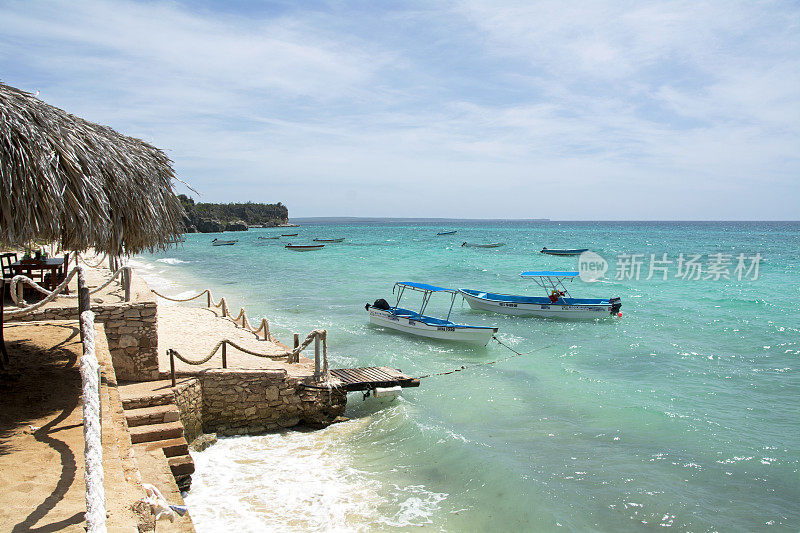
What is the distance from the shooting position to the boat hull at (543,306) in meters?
21.6

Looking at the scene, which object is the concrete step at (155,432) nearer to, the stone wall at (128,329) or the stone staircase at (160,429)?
the stone staircase at (160,429)

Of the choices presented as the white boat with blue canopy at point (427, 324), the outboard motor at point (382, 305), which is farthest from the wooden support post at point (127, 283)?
the outboard motor at point (382, 305)

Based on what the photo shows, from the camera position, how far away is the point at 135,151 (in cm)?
702

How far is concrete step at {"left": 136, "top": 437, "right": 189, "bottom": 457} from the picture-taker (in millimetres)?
7215

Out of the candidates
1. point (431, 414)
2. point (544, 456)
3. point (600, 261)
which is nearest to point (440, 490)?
point (544, 456)

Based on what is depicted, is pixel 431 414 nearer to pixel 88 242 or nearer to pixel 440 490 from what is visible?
pixel 440 490

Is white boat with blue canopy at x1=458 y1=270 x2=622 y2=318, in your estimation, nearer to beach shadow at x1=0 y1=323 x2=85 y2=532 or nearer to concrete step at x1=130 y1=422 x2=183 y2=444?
concrete step at x1=130 y1=422 x2=183 y2=444

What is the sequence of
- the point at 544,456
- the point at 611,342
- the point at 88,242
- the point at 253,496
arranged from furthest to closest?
1. the point at 611,342
2. the point at 544,456
3. the point at 253,496
4. the point at 88,242

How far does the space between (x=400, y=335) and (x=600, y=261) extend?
40.6 metres

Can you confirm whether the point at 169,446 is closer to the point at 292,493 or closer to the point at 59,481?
the point at 292,493

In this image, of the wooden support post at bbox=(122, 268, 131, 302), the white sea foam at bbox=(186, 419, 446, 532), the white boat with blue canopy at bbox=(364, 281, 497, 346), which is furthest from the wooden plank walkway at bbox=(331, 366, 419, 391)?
the white boat with blue canopy at bbox=(364, 281, 497, 346)

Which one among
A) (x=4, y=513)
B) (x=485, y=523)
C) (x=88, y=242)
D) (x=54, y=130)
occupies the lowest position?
(x=485, y=523)
